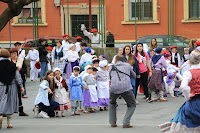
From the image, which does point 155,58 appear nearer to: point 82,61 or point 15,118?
point 82,61

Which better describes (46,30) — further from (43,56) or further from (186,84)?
(186,84)

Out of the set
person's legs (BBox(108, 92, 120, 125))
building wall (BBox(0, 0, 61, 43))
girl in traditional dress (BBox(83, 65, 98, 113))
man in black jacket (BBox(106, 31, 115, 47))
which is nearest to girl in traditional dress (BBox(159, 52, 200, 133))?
person's legs (BBox(108, 92, 120, 125))

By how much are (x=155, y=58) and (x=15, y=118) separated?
4.92 metres

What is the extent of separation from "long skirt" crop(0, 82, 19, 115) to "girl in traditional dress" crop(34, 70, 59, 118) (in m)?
1.53


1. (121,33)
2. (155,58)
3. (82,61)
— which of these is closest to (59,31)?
(121,33)

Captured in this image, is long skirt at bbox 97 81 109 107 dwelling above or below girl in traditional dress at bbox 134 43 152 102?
below

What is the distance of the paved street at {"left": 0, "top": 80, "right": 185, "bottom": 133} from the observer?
10734 millimetres

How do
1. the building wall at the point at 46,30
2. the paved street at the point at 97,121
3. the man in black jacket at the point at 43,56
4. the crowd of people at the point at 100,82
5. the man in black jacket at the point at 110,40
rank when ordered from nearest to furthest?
1. the crowd of people at the point at 100,82
2. the paved street at the point at 97,121
3. the man in black jacket at the point at 43,56
4. the man in black jacket at the point at 110,40
5. the building wall at the point at 46,30

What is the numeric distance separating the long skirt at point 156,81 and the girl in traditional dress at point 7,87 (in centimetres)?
532

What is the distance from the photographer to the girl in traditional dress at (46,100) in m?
12.6

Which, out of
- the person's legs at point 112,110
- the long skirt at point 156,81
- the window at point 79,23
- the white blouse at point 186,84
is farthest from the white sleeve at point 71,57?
the white blouse at point 186,84

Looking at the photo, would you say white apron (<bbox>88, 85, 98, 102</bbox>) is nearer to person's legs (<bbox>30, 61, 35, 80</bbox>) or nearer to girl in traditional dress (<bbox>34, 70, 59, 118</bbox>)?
girl in traditional dress (<bbox>34, 70, 59, 118</bbox>)

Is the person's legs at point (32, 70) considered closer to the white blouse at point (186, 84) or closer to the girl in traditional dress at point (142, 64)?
the girl in traditional dress at point (142, 64)

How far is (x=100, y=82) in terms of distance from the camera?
45.7ft
